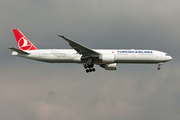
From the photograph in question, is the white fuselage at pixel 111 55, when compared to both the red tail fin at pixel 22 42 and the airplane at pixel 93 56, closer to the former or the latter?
the airplane at pixel 93 56

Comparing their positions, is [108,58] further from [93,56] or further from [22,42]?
[22,42]

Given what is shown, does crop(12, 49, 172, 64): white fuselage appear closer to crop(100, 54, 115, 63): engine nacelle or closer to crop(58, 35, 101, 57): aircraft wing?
crop(100, 54, 115, 63): engine nacelle

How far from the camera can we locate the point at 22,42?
51875 millimetres

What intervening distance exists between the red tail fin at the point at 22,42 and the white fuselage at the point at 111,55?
225 centimetres

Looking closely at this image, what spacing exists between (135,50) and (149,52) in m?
2.11

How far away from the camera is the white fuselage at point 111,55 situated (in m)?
47.3

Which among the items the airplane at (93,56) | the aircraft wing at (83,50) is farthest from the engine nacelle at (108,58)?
the aircraft wing at (83,50)

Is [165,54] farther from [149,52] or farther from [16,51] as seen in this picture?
[16,51]

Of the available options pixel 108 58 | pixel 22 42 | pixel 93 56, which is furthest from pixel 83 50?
pixel 22 42

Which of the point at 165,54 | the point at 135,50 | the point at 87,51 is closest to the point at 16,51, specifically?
the point at 87,51

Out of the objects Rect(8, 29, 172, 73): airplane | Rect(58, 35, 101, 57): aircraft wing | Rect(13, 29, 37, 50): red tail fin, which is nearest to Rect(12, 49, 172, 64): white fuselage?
Rect(8, 29, 172, 73): airplane

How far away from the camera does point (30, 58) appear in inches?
1951

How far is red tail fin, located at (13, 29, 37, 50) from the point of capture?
2014 inches

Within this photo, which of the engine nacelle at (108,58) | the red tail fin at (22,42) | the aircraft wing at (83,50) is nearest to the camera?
the aircraft wing at (83,50)
